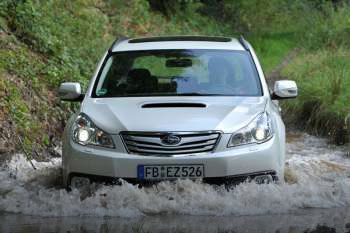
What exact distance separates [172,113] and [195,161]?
558 millimetres

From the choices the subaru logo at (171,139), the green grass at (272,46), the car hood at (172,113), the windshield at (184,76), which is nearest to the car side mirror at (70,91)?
the windshield at (184,76)

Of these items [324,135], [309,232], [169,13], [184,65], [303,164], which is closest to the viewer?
[309,232]

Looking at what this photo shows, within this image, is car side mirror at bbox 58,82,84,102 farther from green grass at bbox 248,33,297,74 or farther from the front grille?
green grass at bbox 248,33,297,74

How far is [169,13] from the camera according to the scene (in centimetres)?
2750

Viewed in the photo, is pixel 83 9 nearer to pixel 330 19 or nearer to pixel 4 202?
pixel 330 19

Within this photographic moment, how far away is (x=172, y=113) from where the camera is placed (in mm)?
7102

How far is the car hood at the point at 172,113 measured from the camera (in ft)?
22.8

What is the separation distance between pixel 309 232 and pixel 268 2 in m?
26.2

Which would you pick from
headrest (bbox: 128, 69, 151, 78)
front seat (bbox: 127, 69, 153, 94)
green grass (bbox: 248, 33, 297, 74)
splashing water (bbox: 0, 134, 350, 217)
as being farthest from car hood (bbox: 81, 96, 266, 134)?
green grass (bbox: 248, 33, 297, 74)

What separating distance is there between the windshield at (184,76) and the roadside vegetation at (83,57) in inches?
73.7

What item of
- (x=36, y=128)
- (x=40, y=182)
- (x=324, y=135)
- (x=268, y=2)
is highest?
(x=40, y=182)

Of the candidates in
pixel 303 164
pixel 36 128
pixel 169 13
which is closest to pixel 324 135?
pixel 303 164

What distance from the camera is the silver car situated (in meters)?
6.79

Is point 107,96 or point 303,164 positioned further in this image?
point 303,164
